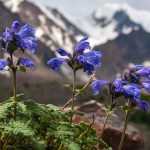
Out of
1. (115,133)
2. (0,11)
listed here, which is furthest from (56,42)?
(115,133)

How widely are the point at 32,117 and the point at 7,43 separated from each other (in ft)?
2.12

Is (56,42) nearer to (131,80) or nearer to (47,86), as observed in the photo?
(47,86)

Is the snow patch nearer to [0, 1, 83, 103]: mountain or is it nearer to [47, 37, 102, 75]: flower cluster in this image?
[0, 1, 83, 103]: mountain

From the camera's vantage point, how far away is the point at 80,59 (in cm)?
498

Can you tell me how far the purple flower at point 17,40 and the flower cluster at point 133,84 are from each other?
2.39 ft

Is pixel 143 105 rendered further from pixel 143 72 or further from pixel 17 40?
pixel 17 40

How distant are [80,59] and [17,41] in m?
0.59

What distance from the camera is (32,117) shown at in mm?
4844

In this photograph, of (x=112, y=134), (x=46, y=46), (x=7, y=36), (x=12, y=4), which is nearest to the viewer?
(x=7, y=36)

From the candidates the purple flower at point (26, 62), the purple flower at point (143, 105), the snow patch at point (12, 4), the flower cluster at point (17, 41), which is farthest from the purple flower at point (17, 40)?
the snow patch at point (12, 4)

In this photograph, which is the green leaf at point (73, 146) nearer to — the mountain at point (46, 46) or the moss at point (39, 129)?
the moss at point (39, 129)

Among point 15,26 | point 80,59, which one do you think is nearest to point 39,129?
point 80,59

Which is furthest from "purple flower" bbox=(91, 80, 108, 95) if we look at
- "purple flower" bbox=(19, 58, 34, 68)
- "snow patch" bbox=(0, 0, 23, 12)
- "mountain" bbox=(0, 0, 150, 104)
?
"snow patch" bbox=(0, 0, 23, 12)

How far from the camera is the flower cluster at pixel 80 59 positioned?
16.4 feet
